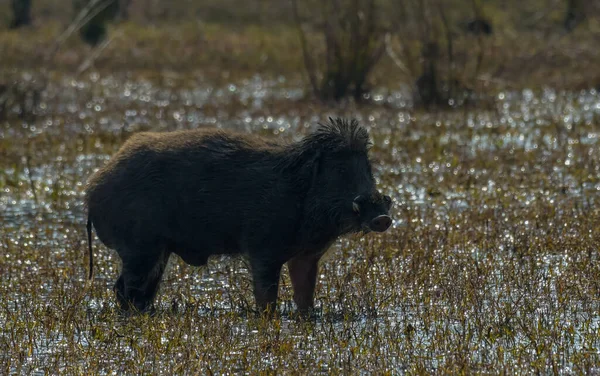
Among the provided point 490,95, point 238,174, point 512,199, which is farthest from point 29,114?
point 238,174

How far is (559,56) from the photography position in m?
→ 23.8

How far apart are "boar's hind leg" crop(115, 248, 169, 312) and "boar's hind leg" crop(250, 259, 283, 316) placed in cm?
64

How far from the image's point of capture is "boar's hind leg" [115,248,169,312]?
6918 mm

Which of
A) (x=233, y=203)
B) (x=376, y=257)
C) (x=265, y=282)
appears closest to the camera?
(x=265, y=282)

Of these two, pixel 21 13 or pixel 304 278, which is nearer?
pixel 304 278

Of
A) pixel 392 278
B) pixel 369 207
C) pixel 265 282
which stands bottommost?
pixel 265 282

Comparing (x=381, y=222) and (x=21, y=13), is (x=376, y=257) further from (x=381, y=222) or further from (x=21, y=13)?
(x=21, y=13)

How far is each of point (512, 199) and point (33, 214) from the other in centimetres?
451

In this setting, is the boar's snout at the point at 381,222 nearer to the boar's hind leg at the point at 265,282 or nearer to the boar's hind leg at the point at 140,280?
the boar's hind leg at the point at 265,282

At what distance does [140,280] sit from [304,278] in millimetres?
991

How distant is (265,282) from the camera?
22.2 feet

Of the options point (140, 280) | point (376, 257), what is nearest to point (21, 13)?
point (376, 257)

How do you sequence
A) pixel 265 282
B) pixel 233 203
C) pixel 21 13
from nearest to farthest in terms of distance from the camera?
pixel 265 282, pixel 233 203, pixel 21 13

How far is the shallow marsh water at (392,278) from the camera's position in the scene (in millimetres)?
5906
